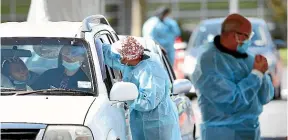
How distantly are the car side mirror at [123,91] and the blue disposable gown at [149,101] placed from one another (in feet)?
1.20

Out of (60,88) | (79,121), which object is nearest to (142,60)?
(60,88)

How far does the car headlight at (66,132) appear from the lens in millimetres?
7004

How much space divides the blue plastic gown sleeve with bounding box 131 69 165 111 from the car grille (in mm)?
1203

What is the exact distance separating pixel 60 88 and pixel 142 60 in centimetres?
77

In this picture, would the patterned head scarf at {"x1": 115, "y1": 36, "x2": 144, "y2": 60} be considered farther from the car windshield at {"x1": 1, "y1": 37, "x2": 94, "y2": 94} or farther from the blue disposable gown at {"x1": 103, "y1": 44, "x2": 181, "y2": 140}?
the car windshield at {"x1": 1, "y1": 37, "x2": 94, "y2": 94}

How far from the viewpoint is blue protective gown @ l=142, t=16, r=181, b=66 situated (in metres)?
22.9

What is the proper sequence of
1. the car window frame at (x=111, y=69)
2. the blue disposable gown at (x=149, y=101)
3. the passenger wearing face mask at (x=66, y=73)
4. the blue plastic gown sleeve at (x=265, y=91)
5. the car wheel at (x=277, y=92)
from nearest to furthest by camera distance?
the passenger wearing face mask at (x=66, y=73) < the blue disposable gown at (x=149, y=101) < the car window frame at (x=111, y=69) < the blue plastic gown sleeve at (x=265, y=91) < the car wheel at (x=277, y=92)

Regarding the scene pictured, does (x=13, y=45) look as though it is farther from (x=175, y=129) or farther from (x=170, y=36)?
(x=170, y=36)

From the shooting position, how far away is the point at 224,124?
10.3m

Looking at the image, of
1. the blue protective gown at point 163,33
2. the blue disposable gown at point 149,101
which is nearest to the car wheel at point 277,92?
the blue protective gown at point 163,33

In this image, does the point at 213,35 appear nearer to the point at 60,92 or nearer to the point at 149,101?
the point at 149,101

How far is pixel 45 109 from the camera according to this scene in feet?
23.7

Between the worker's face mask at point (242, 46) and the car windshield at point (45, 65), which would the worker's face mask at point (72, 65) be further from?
the worker's face mask at point (242, 46)

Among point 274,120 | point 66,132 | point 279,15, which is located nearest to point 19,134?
point 66,132
